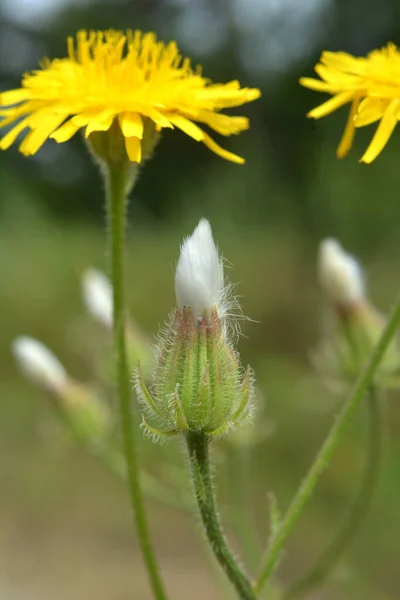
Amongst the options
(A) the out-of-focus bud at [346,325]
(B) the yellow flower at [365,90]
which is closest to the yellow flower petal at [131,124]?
(B) the yellow flower at [365,90]

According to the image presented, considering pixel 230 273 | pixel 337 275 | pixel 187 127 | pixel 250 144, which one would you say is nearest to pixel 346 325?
pixel 337 275

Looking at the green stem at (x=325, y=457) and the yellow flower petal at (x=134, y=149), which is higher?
the yellow flower petal at (x=134, y=149)

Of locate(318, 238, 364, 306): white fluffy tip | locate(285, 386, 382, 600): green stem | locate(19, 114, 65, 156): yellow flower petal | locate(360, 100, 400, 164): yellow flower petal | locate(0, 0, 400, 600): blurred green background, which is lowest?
locate(285, 386, 382, 600): green stem

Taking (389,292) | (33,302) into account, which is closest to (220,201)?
(33,302)

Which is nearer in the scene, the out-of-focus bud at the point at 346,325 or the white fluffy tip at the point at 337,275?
the out-of-focus bud at the point at 346,325

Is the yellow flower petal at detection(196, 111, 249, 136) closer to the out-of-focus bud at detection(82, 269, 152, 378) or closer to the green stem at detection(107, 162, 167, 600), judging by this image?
the green stem at detection(107, 162, 167, 600)

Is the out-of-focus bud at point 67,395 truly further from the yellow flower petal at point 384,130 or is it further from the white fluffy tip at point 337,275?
the yellow flower petal at point 384,130

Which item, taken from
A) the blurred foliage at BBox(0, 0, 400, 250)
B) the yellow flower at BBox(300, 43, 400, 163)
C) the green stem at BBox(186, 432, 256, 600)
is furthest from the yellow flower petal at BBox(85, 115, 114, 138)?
the blurred foliage at BBox(0, 0, 400, 250)
